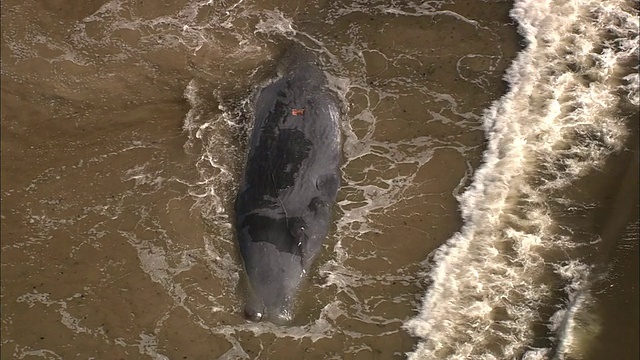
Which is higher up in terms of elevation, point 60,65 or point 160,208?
point 60,65

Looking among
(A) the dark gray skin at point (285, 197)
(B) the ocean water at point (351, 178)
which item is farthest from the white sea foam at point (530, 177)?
(A) the dark gray skin at point (285, 197)

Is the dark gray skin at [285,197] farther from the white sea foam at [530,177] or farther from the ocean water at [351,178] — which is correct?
the white sea foam at [530,177]

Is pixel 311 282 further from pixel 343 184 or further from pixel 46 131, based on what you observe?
pixel 46 131

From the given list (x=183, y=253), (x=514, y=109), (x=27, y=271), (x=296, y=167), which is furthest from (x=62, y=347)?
(x=514, y=109)

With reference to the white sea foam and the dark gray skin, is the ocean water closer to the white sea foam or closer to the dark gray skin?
the white sea foam
